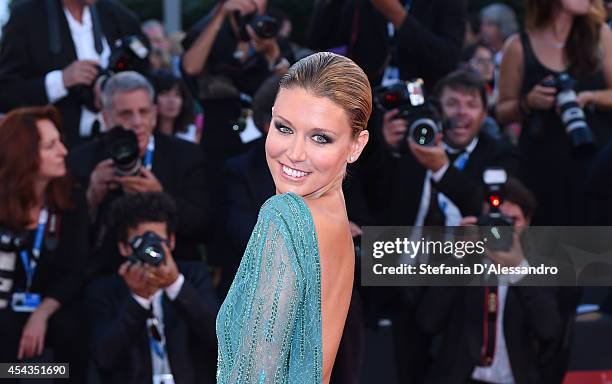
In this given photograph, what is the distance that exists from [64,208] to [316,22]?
173 cm

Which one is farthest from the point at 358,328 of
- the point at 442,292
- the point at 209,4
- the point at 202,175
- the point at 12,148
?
the point at 209,4

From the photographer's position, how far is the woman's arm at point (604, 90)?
17.8 ft

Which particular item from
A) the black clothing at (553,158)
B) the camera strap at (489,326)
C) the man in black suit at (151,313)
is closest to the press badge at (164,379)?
the man in black suit at (151,313)

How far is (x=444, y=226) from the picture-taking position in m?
5.16

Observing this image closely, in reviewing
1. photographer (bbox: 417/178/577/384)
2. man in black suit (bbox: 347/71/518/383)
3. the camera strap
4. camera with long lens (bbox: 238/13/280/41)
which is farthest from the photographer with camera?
camera with long lens (bbox: 238/13/280/41)

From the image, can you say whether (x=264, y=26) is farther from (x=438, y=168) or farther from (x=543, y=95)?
(x=543, y=95)

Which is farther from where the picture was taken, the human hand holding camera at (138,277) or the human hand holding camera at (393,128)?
the human hand holding camera at (393,128)

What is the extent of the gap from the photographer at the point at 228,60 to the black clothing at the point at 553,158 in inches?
51.9

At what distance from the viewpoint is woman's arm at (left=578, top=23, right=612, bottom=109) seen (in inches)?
214

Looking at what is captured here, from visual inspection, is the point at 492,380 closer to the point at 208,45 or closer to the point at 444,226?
the point at 444,226

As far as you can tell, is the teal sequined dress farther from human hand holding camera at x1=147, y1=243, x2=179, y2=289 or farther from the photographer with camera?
the photographer with camera

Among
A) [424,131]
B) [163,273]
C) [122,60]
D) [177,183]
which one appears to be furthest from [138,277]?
[424,131]

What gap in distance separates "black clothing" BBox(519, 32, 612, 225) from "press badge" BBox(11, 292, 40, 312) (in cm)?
253

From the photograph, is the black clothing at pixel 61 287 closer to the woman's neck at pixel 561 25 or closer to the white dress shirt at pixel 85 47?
the white dress shirt at pixel 85 47
